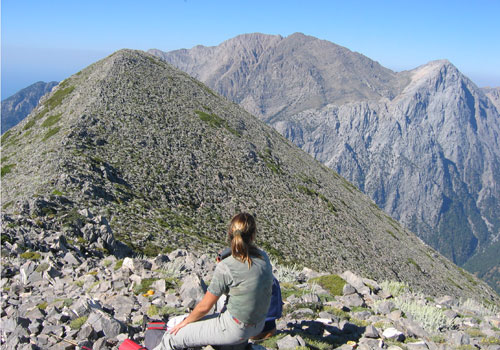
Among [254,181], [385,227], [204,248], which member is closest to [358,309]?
[204,248]

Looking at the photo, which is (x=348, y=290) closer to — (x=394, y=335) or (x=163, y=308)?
(x=394, y=335)

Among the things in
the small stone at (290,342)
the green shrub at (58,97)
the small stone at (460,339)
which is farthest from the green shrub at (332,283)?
the green shrub at (58,97)

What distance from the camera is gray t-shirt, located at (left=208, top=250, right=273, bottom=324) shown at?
25.0ft

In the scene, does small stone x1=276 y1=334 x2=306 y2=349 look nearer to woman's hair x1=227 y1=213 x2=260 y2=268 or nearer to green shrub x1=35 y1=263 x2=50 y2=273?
woman's hair x1=227 y1=213 x2=260 y2=268

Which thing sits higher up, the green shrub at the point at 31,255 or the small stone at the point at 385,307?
the green shrub at the point at 31,255

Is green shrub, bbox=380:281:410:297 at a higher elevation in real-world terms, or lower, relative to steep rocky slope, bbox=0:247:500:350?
lower

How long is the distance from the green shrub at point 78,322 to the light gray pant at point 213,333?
3724 millimetres

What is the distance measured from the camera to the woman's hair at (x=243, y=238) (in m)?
7.63

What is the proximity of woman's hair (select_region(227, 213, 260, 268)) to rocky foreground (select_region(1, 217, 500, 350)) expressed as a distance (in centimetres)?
263

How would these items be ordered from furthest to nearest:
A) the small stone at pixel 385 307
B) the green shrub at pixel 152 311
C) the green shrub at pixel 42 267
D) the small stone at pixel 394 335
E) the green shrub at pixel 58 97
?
the green shrub at pixel 58 97 → the green shrub at pixel 42 267 → the small stone at pixel 385 307 → the green shrub at pixel 152 311 → the small stone at pixel 394 335

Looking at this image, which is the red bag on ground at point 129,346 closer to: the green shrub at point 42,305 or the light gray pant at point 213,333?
the light gray pant at point 213,333

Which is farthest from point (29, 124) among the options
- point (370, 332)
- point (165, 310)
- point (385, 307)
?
point (370, 332)

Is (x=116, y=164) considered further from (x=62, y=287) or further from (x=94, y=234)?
(x=62, y=287)

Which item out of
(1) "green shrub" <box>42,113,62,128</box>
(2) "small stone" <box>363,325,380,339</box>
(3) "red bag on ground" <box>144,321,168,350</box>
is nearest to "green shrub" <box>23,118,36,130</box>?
Result: (1) "green shrub" <box>42,113,62,128</box>
